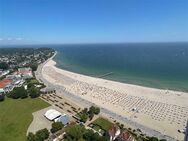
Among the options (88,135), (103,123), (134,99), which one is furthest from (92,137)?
(134,99)

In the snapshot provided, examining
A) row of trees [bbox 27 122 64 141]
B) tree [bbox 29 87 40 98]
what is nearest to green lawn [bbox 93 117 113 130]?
row of trees [bbox 27 122 64 141]

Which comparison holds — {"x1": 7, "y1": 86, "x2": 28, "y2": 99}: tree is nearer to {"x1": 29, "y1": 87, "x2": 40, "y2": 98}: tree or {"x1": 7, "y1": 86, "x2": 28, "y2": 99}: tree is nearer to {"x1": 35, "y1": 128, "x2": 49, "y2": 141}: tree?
{"x1": 29, "y1": 87, "x2": 40, "y2": 98}: tree

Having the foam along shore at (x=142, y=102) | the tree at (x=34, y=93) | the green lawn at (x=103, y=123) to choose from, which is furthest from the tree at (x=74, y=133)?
the tree at (x=34, y=93)

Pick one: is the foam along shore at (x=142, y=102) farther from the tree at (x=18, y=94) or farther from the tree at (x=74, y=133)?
the tree at (x=18, y=94)

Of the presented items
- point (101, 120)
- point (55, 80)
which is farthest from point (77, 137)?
point (55, 80)

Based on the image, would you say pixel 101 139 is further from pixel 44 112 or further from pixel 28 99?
pixel 28 99

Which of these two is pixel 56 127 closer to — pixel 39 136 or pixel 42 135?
pixel 42 135
